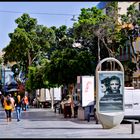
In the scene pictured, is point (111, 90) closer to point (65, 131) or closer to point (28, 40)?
point (65, 131)

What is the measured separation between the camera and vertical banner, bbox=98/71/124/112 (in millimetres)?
23500

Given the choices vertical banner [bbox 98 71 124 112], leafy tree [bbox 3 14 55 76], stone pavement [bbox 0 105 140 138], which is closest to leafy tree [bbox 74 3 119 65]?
leafy tree [bbox 3 14 55 76]

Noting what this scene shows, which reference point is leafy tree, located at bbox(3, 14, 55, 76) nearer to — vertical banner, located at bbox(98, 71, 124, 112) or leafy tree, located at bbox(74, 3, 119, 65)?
leafy tree, located at bbox(74, 3, 119, 65)

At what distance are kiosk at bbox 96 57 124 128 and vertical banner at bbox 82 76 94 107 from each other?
7.53 m

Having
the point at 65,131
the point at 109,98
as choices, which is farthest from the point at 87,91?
the point at 65,131

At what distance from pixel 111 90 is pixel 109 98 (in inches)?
16.2

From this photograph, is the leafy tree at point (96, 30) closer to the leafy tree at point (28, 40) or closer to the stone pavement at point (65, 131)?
the leafy tree at point (28, 40)

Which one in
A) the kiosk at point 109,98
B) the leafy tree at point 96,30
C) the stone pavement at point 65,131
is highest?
the leafy tree at point 96,30

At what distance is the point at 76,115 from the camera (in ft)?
118

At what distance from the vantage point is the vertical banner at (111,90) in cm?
2350

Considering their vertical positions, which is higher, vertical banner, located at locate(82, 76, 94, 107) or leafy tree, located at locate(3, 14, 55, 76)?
leafy tree, located at locate(3, 14, 55, 76)

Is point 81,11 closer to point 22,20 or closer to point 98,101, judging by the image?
point 22,20

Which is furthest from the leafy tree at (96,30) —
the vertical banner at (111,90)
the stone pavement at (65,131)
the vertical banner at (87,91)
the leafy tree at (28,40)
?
the vertical banner at (111,90)

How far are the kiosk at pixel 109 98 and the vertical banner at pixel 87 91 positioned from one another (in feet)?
24.7
